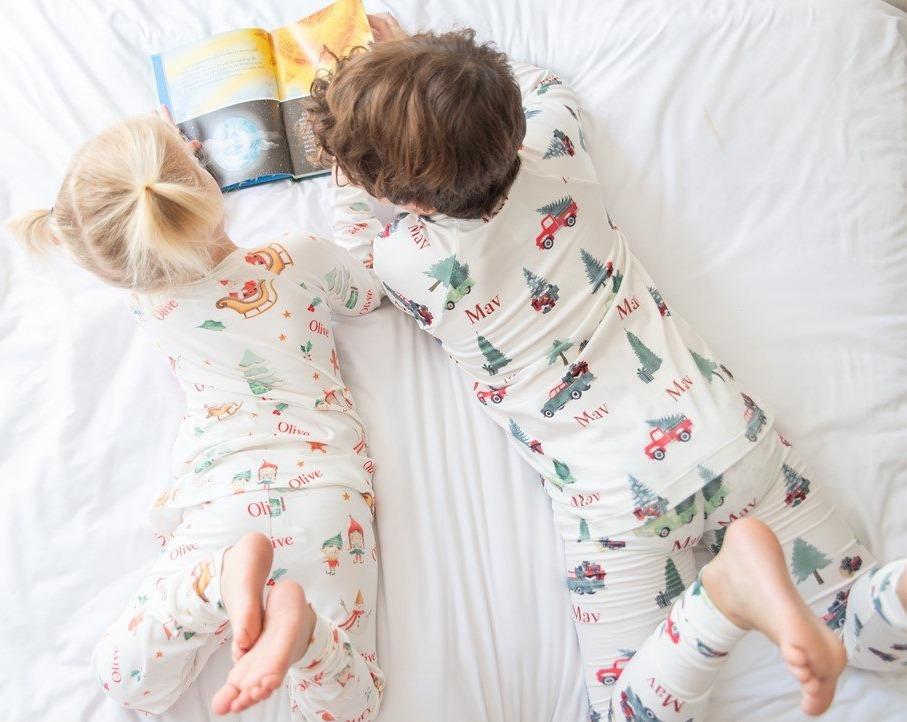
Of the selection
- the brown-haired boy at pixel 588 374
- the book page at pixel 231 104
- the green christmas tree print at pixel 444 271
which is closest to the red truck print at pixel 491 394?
the brown-haired boy at pixel 588 374

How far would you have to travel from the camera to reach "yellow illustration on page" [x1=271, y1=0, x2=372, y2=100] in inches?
45.0

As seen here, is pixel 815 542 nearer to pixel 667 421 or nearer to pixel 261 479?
pixel 667 421

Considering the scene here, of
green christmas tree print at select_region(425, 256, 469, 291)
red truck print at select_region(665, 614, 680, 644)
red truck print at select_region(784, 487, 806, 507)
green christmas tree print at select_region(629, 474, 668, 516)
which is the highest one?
green christmas tree print at select_region(425, 256, 469, 291)

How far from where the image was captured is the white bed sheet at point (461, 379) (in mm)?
866

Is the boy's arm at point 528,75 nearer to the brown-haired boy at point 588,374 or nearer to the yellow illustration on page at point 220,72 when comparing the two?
the brown-haired boy at point 588,374

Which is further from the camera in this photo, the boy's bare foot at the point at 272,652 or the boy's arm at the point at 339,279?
the boy's arm at the point at 339,279

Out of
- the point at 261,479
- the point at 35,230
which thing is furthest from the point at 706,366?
the point at 35,230

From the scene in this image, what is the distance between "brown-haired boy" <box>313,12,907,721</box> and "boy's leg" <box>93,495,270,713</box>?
0.34m

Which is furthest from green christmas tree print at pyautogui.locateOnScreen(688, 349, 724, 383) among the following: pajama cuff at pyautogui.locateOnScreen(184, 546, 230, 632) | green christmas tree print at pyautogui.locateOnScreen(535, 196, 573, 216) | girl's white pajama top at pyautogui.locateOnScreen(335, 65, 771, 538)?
pajama cuff at pyautogui.locateOnScreen(184, 546, 230, 632)

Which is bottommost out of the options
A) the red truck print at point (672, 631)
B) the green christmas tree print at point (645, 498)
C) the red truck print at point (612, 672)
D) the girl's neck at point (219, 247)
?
the red truck print at point (612, 672)

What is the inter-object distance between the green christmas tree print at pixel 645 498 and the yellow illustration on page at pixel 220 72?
0.80 m

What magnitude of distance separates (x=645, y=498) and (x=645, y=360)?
0.49 ft

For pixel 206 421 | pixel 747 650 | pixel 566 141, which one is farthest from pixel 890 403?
pixel 206 421

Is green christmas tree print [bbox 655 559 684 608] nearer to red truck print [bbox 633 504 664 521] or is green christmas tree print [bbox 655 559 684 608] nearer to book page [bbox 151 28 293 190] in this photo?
red truck print [bbox 633 504 664 521]
